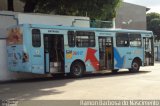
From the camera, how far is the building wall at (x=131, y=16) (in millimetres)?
61166

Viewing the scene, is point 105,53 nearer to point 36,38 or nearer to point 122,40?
point 122,40

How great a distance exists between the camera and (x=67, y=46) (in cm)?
2134

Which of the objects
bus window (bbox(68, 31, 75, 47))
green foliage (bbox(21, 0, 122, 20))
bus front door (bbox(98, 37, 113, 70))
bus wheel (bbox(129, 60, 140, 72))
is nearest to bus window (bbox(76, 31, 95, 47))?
bus window (bbox(68, 31, 75, 47))

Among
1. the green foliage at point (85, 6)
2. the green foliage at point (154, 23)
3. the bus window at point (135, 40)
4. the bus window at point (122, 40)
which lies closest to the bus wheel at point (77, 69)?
the bus window at point (122, 40)

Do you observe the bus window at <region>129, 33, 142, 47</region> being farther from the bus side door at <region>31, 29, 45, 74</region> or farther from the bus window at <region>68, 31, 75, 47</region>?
the bus side door at <region>31, 29, 45, 74</region>

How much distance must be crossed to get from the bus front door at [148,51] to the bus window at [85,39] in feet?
16.0

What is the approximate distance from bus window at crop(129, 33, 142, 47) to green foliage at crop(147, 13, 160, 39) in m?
47.7

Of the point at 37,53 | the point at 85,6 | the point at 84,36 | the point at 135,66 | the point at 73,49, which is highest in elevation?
the point at 85,6

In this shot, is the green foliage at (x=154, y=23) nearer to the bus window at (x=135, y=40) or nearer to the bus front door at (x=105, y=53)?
the bus window at (x=135, y=40)

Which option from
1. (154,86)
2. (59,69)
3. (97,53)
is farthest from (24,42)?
(154,86)

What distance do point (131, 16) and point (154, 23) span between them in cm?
1283

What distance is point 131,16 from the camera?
6384 cm

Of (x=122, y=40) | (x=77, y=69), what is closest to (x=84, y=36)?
(x=77, y=69)

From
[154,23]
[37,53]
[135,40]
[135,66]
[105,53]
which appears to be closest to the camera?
Result: [37,53]
